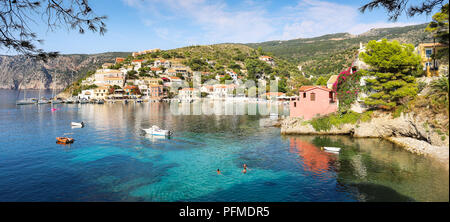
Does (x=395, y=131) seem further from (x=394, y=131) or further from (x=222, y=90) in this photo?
(x=222, y=90)

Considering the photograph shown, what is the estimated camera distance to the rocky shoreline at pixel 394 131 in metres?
26.0

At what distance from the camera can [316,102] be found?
40.4 meters

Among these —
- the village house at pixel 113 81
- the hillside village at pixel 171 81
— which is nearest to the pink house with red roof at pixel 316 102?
the hillside village at pixel 171 81

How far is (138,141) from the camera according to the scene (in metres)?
38.1

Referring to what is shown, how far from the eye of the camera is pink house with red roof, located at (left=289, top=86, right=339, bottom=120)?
132 ft

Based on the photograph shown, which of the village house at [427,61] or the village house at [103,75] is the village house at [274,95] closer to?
the village house at [427,61]

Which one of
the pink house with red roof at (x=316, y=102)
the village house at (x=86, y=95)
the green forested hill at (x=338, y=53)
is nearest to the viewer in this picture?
the pink house with red roof at (x=316, y=102)

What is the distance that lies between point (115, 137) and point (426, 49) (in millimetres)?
47853

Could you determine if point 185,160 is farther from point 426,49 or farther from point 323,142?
point 426,49

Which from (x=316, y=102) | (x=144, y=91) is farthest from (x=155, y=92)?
(x=316, y=102)

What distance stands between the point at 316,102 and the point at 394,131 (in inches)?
439

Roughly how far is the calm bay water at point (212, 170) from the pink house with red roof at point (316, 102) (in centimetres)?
511

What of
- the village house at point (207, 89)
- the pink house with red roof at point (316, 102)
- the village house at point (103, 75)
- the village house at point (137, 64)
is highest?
the village house at point (137, 64)

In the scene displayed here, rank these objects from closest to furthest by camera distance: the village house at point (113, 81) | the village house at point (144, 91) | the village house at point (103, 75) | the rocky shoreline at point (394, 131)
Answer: the rocky shoreline at point (394, 131), the village house at point (144, 91), the village house at point (113, 81), the village house at point (103, 75)
